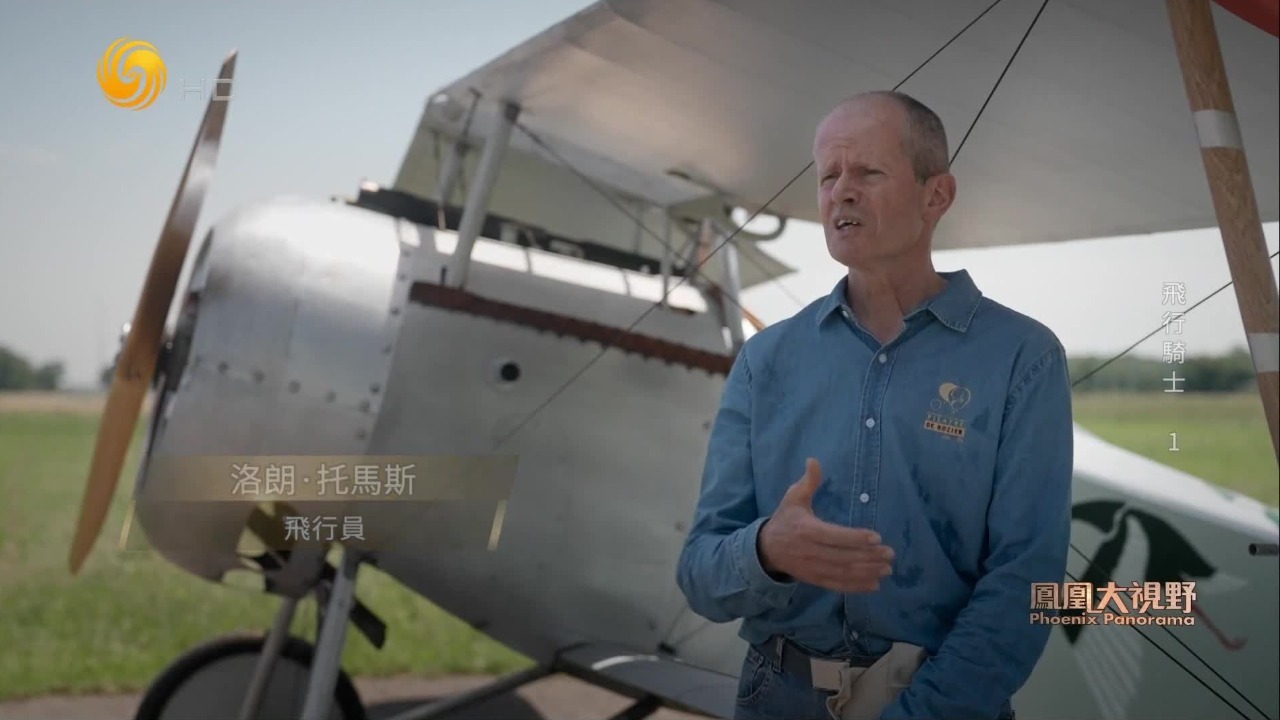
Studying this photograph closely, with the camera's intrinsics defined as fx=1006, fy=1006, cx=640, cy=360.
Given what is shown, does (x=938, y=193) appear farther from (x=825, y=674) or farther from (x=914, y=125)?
(x=825, y=674)

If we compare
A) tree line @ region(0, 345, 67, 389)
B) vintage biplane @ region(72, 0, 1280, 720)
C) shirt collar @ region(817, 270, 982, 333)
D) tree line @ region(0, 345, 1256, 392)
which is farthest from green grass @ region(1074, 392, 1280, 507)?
tree line @ region(0, 345, 67, 389)

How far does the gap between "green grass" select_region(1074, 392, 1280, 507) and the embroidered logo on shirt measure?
1.61ft

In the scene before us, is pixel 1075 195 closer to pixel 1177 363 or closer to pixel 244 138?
pixel 1177 363

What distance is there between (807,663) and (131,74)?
1.41 meters

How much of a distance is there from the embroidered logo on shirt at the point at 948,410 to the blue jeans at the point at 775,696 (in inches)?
10.9

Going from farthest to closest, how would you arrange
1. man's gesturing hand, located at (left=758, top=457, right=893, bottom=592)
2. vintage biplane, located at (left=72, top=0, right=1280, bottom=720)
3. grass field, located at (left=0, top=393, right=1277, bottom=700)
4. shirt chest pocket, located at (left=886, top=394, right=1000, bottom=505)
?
grass field, located at (left=0, top=393, right=1277, bottom=700), vintage biplane, located at (left=72, top=0, right=1280, bottom=720), shirt chest pocket, located at (left=886, top=394, right=1000, bottom=505), man's gesturing hand, located at (left=758, top=457, right=893, bottom=592)

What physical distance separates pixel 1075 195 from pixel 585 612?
1.30 metres

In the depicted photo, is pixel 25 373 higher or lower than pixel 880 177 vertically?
lower

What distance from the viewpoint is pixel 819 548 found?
86 cm

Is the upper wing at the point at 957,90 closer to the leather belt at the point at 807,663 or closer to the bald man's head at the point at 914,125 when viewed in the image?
the bald man's head at the point at 914,125

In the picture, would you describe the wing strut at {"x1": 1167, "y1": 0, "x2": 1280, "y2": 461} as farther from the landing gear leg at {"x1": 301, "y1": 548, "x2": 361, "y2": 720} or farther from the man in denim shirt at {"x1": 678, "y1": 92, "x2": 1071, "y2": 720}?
the landing gear leg at {"x1": 301, "y1": 548, "x2": 361, "y2": 720}

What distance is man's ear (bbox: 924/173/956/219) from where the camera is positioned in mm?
1017

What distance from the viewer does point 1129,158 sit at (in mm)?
1651

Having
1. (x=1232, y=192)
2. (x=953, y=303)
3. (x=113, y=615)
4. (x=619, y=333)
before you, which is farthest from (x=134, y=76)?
(x=113, y=615)
